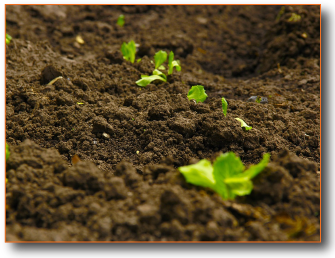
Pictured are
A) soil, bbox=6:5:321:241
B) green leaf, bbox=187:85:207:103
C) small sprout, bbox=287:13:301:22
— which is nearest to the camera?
soil, bbox=6:5:321:241

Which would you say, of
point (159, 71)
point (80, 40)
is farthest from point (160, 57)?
point (80, 40)

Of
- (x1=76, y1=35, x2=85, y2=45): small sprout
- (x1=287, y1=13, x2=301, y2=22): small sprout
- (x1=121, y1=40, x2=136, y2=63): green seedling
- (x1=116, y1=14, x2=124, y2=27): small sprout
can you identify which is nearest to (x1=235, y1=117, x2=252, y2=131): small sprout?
(x1=121, y1=40, x2=136, y2=63): green seedling

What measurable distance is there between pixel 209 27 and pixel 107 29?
153cm

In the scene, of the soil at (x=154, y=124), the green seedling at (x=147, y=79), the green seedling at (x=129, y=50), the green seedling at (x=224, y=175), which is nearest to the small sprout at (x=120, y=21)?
the soil at (x=154, y=124)

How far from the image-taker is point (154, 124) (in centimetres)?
234

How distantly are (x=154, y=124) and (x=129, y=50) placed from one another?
1125 mm

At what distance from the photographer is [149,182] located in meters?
1.69

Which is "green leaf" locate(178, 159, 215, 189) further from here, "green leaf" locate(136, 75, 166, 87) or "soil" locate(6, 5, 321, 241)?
"green leaf" locate(136, 75, 166, 87)

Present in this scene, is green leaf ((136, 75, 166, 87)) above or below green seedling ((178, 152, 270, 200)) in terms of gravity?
above

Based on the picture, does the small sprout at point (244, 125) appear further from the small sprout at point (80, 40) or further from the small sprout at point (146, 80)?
the small sprout at point (80, 40)

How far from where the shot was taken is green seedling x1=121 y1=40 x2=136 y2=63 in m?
3.06

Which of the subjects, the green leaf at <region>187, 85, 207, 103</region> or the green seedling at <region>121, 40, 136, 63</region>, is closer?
the green leaf at <region>187, 85, 207, 103</region>

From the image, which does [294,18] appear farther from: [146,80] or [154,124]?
[154,124]

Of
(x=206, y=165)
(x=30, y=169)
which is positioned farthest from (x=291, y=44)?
(x=30, y=169)
